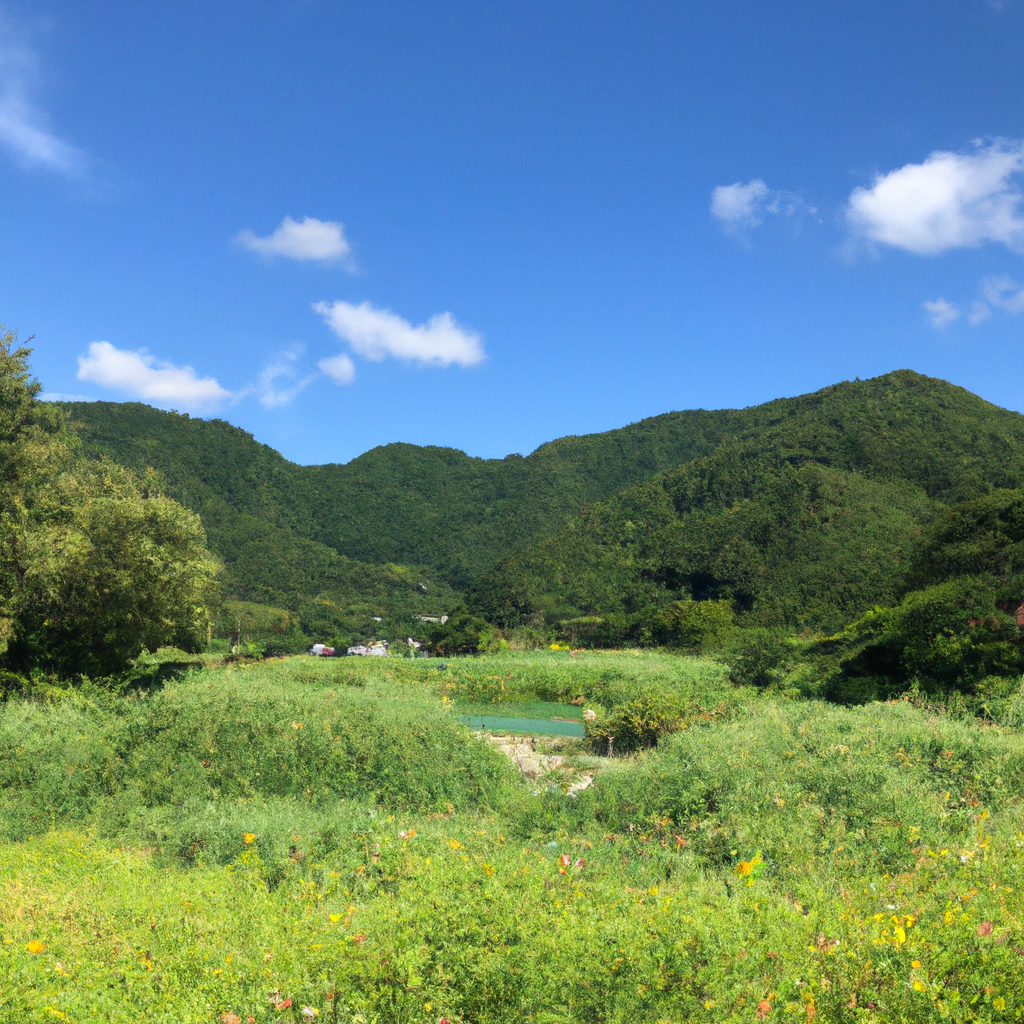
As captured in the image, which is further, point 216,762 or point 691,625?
point 691,625

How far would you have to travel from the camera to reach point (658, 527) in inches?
2188

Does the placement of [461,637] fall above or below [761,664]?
below

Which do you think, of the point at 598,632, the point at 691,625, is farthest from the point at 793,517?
the point at 691,625

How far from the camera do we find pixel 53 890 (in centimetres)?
489

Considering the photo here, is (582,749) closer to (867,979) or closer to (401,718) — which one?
(401,718)

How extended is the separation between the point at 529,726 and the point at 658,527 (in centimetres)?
4275

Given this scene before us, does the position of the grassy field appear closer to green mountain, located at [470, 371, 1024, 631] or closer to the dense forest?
the dense forest

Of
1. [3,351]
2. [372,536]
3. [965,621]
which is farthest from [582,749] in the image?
[372,536]

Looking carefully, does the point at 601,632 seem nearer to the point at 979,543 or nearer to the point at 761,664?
the point at 761,664

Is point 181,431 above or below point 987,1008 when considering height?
above

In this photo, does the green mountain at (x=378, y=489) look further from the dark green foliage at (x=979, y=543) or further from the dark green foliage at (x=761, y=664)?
the dark green foliage at (x=979, y=543)

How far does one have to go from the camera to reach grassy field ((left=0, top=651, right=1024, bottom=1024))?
3.43 m

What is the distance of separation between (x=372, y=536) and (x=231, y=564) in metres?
24.4

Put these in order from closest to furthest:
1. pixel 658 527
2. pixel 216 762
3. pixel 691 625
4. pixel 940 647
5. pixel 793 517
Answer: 1. pixel 216 762
2. pixel 940 647
3. pixel 691 625
4. pixel 793 517
5. pixel 658 527
